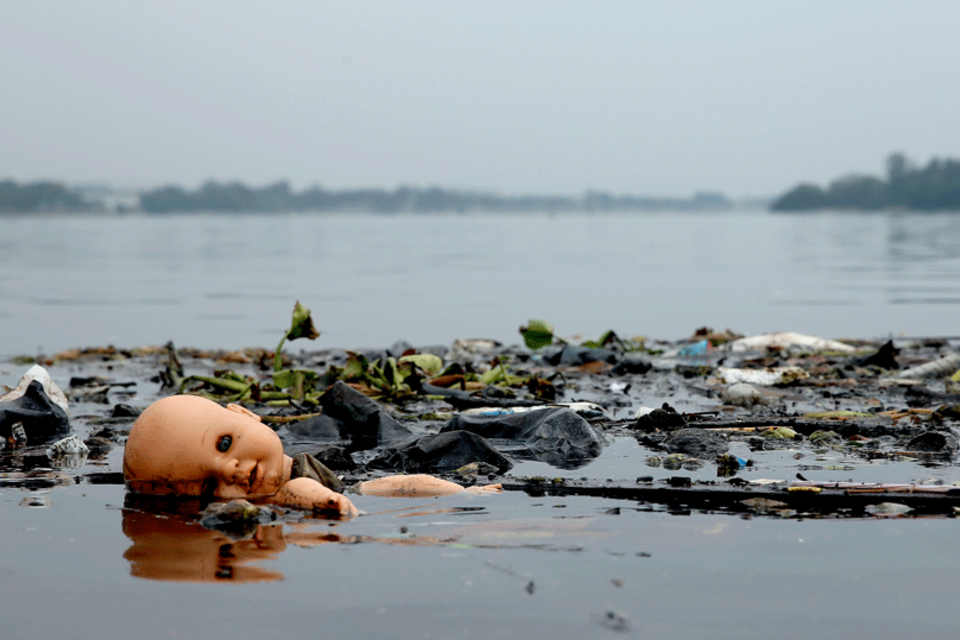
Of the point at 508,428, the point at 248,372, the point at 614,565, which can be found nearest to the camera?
the point at 614,565

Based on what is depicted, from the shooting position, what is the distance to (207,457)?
4.37m

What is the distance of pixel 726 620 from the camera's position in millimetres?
2752

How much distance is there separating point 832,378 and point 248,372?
6175mm

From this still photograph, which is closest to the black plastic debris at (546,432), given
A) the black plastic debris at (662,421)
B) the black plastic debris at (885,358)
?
the black plastic debris at (662,421)

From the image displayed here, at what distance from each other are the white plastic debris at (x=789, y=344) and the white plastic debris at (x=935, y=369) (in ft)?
6.53

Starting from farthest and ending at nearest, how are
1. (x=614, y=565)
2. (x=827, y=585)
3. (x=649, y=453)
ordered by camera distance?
(x=649, y=453) < (x=614, y=565) < (x=827, y=585)

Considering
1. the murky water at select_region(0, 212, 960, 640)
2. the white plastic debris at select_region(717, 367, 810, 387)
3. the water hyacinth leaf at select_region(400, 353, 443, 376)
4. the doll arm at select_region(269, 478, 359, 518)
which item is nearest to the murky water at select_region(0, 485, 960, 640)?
the murky water at select_region(0, 212, 960, 640)

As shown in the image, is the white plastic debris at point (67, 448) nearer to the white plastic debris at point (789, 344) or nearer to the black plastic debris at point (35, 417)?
the black plastic debris at point (35, 417)

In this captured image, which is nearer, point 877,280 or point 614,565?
point 614,565

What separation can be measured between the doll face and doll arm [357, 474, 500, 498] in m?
0.52

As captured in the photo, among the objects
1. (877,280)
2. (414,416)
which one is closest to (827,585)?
(414,416)

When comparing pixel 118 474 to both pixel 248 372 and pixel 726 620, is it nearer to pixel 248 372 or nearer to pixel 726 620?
Result: pixel 726 620

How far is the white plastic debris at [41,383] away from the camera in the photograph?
21.0 ft

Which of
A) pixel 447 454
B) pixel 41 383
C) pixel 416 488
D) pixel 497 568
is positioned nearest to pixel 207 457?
pixel 416 488
